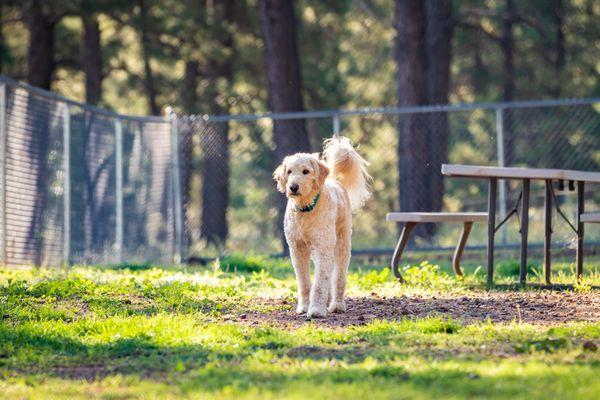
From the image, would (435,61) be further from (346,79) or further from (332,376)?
(332,376)

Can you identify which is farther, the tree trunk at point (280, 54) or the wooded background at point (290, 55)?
the wooded background at point (290, 55)

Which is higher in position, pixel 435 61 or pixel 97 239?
pixel 435 61

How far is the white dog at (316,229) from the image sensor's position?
24.7ft

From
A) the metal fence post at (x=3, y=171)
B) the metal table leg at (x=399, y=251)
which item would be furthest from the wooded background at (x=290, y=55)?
the metal table leg at (x=399, y=251)

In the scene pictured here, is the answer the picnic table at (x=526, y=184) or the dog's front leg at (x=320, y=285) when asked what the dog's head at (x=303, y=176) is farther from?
the picnic table at (x=526, y=184)

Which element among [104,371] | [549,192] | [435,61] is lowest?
[104,371]

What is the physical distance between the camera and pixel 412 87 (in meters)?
17.0

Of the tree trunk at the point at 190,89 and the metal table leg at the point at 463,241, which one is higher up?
the tree trunk at the point at 190,89

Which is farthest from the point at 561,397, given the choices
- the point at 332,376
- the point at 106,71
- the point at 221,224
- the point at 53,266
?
the point at 106,71

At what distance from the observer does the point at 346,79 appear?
2930 centimetres

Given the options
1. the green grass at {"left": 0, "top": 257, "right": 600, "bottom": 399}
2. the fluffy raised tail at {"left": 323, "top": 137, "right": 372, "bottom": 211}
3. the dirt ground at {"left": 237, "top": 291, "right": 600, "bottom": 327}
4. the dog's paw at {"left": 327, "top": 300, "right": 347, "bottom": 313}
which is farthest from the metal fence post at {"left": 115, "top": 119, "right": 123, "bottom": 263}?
the dog's paw at {"left": 327, "top": 300, "right": 347, "bottom": 313}

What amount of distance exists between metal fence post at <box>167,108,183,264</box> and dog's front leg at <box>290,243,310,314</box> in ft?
23.2

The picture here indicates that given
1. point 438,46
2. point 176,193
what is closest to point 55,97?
point 176,193

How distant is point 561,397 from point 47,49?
20346mm
